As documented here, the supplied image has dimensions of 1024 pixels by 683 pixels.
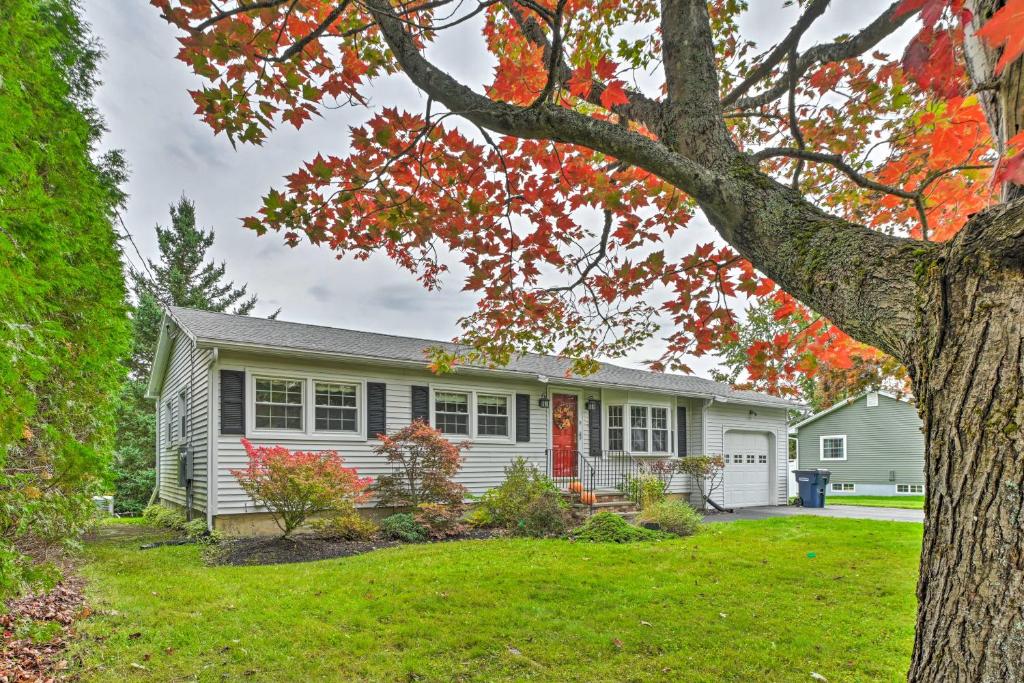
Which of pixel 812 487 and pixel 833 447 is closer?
pixel 812 487

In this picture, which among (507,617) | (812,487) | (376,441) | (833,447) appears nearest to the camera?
(507,617)

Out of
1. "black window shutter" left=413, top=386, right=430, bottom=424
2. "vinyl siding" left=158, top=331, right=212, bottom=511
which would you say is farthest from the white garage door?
"vinyl siding" left=158, top=331, right=212, bottom=511

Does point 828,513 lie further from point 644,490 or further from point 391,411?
point 391,411

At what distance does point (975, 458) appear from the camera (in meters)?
1.42

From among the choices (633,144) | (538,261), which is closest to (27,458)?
(538,261)

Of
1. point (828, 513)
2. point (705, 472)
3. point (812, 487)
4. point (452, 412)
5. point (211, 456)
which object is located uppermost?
point (452, 412)

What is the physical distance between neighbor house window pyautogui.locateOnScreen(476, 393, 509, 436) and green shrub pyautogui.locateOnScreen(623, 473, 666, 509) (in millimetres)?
3230

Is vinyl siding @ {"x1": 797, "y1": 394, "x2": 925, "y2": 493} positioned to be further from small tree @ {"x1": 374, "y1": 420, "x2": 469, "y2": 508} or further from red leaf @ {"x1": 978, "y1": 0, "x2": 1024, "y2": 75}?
red leaf @ {"x1": 978, "y1": 0, "x2": 1024, "y2": 75}

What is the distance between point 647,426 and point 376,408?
742 cm

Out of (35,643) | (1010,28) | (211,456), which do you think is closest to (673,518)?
(211,456)

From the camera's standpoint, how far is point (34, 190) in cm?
339

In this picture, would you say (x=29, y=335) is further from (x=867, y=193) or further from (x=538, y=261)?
(x=867, y=193)

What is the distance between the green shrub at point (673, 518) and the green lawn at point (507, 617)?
2143 millimetres

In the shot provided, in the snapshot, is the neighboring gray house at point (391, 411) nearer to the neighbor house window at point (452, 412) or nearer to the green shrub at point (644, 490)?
the neighbor house window at point (452, 412)
